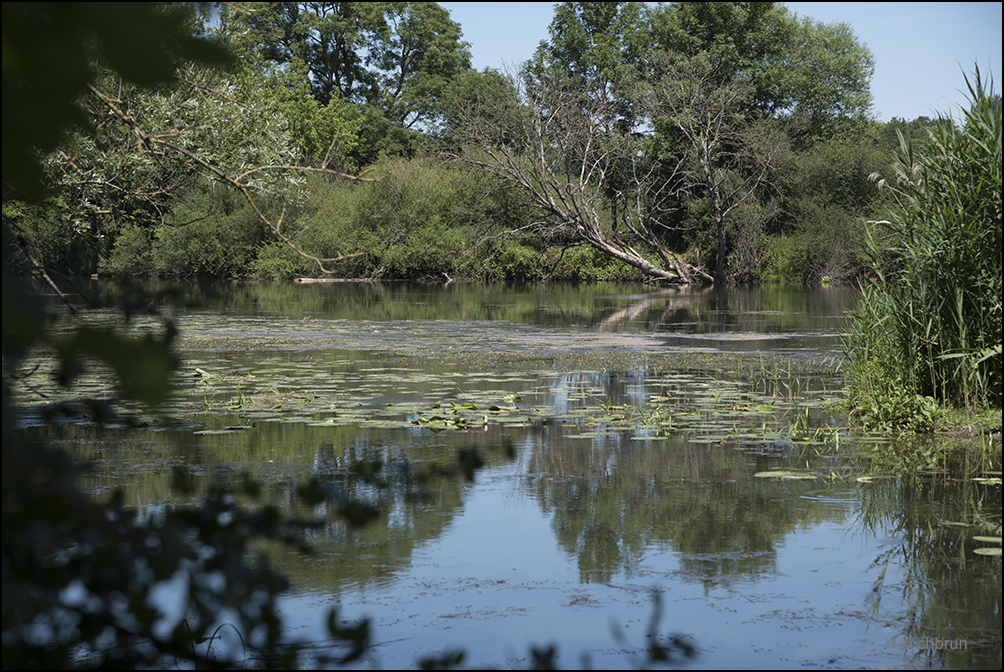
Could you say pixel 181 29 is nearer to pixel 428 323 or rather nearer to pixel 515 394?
pixel 515 394

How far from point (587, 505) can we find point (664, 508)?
437mm

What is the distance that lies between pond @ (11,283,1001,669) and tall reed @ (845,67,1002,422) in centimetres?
72

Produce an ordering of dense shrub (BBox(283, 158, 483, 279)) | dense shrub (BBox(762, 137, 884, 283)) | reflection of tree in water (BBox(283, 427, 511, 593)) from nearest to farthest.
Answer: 1. reflection of tree in water (BBox(283, 427, 511, 593))
2. dense shrub (BBox(762, 137, 884, 283))
3. dense shrub (BBox(283, 158, 483, 279))

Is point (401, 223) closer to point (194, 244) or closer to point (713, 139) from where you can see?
point (194, 244)

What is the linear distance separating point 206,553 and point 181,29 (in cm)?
92

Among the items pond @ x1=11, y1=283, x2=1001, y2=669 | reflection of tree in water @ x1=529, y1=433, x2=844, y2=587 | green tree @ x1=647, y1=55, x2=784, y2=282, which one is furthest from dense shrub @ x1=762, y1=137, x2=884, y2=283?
reflection of tree in water @ x1=529, y1=433, x2=844, y2=587

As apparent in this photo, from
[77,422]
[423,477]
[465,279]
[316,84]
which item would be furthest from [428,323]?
[316,84]

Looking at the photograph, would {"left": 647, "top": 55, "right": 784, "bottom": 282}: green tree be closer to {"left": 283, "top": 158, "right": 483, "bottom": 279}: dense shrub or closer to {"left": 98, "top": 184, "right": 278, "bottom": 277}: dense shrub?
{"left": 283, "top": 158, "right": 483, "bottom": 279}: dense shrub

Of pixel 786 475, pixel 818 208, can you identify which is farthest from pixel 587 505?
pixel 818 208

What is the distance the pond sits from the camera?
361 centimetres

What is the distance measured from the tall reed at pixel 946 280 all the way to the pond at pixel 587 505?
722mm

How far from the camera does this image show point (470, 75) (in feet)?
180

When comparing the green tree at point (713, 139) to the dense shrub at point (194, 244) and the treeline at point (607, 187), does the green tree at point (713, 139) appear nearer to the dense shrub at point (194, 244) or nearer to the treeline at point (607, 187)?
the treeline at point (607, 187)

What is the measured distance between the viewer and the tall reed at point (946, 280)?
7.04m
